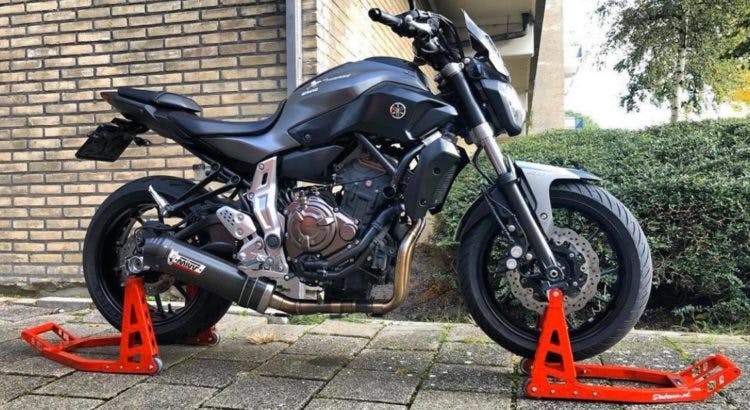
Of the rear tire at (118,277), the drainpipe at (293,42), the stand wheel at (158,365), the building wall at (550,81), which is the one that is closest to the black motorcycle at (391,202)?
the rear tire at (118,277)

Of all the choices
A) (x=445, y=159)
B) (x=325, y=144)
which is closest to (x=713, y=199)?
(x=445, y=159)

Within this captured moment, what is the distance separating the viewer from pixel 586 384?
2.54m

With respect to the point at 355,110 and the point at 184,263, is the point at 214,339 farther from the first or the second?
the point at 355,110

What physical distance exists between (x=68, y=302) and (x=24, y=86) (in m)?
1.67

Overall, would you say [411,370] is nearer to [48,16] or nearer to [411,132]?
[411,132]

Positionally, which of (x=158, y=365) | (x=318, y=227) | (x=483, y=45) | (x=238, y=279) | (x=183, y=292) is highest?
(x=483, y=45)

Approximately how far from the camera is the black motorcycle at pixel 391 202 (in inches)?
103

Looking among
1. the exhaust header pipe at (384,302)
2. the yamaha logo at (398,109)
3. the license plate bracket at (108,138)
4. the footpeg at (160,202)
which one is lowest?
the exhaust header pipe at (384,302)

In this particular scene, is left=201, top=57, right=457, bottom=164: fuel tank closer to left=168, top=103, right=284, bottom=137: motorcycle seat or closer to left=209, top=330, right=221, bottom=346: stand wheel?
left=168, top=103, right=284, bottom=137: motorcycle seat

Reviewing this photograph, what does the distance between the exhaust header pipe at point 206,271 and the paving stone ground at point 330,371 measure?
0.38 meters

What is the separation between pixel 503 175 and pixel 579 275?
1.70 feet

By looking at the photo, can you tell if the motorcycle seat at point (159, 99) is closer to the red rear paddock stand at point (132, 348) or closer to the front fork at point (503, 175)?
the red rear paddock stand at point (132, 348)

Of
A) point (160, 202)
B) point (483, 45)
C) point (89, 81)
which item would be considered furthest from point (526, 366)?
point (89, 81)

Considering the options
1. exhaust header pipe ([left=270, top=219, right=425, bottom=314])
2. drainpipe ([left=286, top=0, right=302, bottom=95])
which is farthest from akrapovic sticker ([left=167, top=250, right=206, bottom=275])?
drainpipe ([left=286, top=0, right=302, bottom=95])
